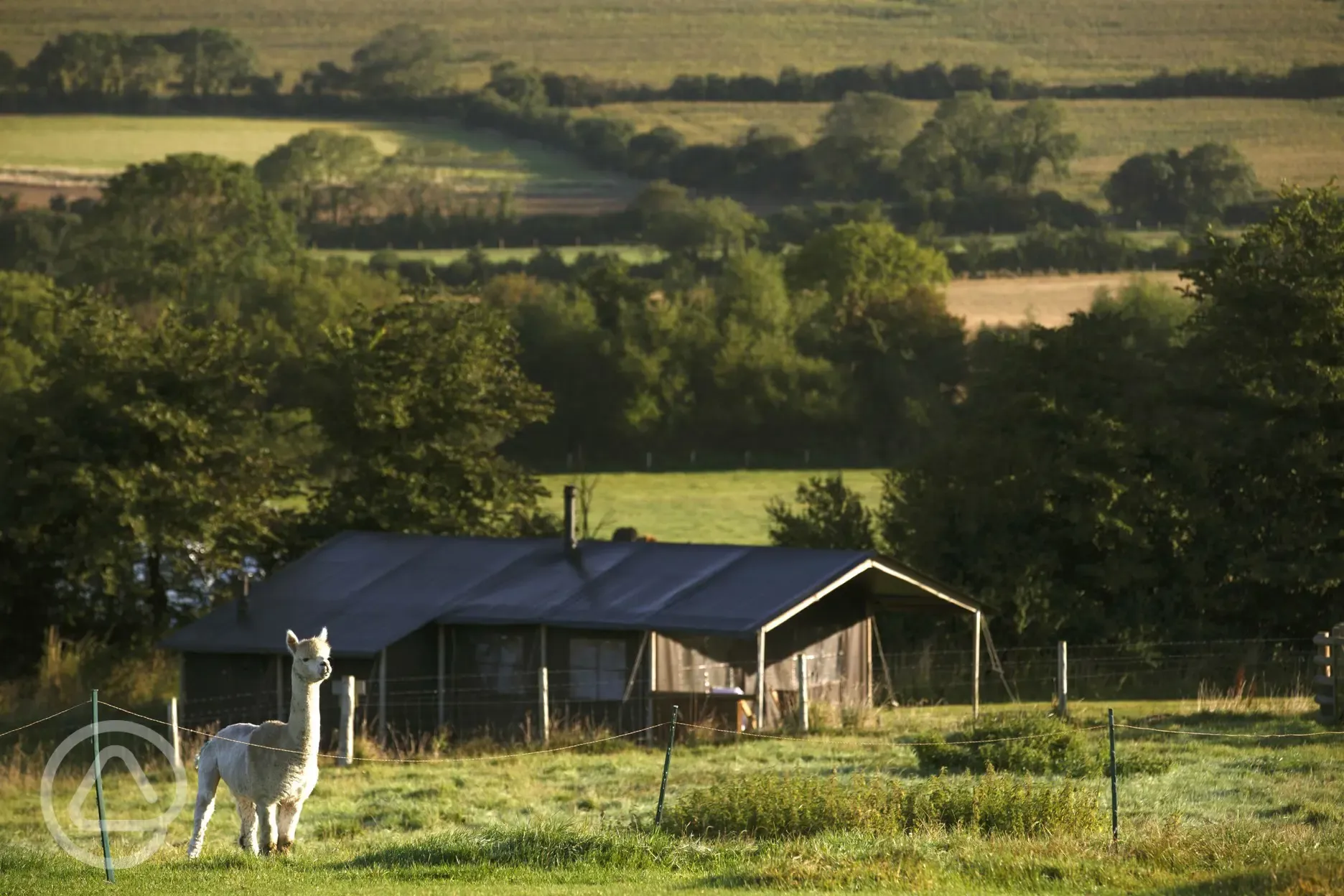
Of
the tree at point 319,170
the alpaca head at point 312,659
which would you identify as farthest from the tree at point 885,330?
the tree at point 319,170

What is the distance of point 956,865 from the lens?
1631 cm

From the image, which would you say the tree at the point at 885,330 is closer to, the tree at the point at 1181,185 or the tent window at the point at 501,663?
the tent window at the point at 501,663

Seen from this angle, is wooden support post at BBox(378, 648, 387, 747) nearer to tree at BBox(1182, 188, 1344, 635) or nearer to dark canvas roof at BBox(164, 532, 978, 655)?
dark canvas roof at BBox(164, 532, 978, 655)

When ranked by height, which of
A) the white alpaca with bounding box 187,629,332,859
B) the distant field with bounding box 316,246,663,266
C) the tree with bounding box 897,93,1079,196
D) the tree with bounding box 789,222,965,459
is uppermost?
the tree with bounding box 897,93,1079,196

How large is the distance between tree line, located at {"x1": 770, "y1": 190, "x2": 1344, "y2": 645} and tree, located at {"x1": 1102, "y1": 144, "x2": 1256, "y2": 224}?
118 metres

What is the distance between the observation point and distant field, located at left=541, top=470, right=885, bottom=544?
65750mm

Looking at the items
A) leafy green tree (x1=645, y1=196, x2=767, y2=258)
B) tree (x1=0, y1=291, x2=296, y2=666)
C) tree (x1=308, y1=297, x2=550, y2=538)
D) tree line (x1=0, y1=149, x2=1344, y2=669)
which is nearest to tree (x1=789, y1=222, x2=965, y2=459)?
tree (x1=308, y1=297, x2=550, y2=538)

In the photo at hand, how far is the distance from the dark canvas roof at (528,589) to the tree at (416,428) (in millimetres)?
8168

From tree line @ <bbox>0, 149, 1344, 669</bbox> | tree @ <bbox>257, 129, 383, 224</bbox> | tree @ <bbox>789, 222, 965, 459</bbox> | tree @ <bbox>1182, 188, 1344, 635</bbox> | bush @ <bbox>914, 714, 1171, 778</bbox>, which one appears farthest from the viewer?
tree @ <bbox>257, 129, 383, 224</bbox>

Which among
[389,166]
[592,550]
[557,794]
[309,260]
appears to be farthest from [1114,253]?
[557,794]

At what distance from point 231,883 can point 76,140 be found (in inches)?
7620

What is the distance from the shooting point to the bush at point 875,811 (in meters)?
18.2

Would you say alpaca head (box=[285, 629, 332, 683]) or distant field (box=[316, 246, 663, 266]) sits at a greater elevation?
distant field (box=[316, 246, 663, 266])

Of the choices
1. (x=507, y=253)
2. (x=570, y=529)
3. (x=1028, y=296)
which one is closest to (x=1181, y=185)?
(x=1028, y=296)
